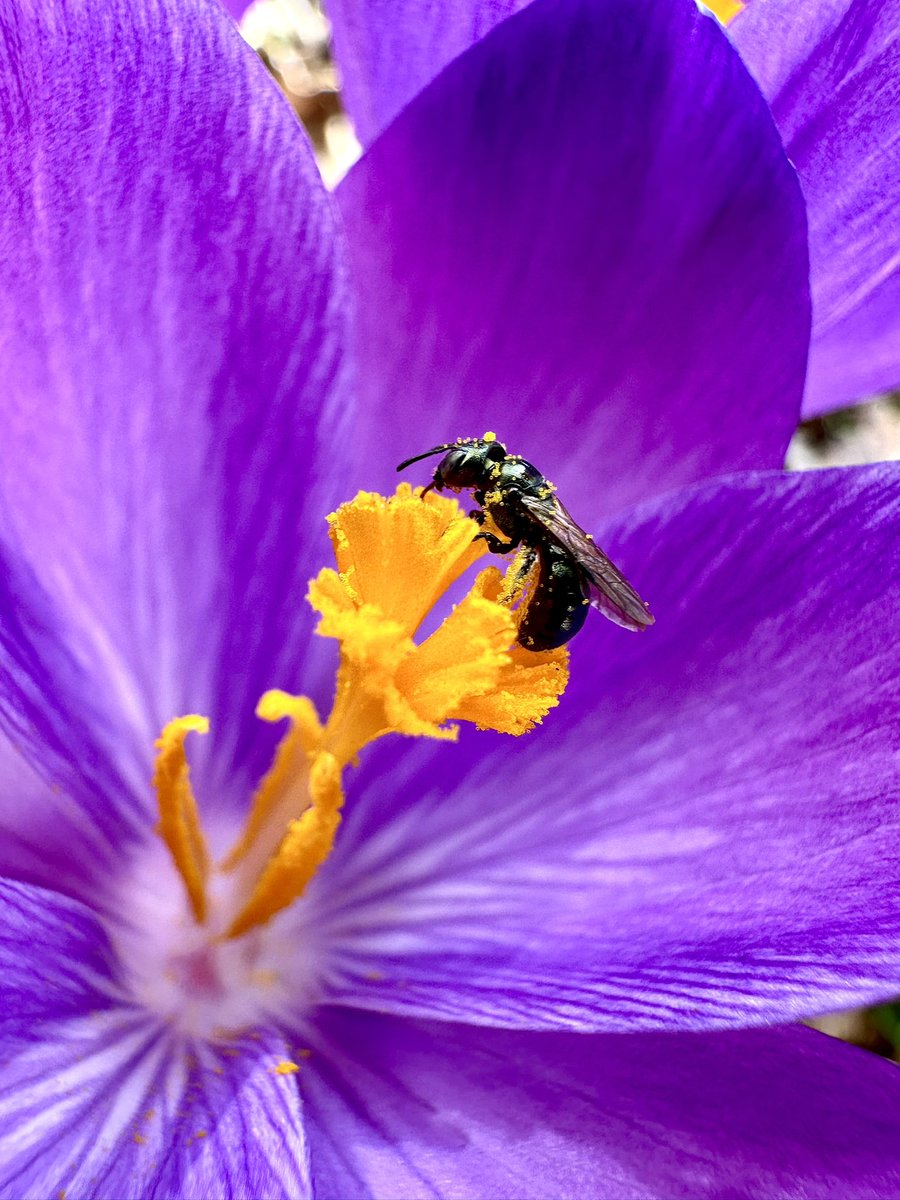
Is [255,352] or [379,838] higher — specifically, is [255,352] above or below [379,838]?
above

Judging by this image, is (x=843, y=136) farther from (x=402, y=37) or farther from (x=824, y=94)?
(x=402, y=37)

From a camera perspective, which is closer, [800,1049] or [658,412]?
[800,1049]

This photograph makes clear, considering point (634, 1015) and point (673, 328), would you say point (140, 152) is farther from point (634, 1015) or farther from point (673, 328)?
point (634, 1015)

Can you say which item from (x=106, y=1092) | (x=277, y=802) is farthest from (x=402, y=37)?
(x=106, y=1092)

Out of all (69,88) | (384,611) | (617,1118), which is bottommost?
(617,1118)

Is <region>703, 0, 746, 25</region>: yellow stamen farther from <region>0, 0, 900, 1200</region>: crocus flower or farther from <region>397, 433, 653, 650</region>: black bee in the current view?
<region>397, 433, 653, 650</region>: black bee

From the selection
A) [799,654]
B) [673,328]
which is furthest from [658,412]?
[799,654]

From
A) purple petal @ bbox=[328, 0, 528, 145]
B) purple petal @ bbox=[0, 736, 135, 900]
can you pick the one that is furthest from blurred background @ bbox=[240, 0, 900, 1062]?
purple petal @ bbox=[0, 736, 135, 900]
